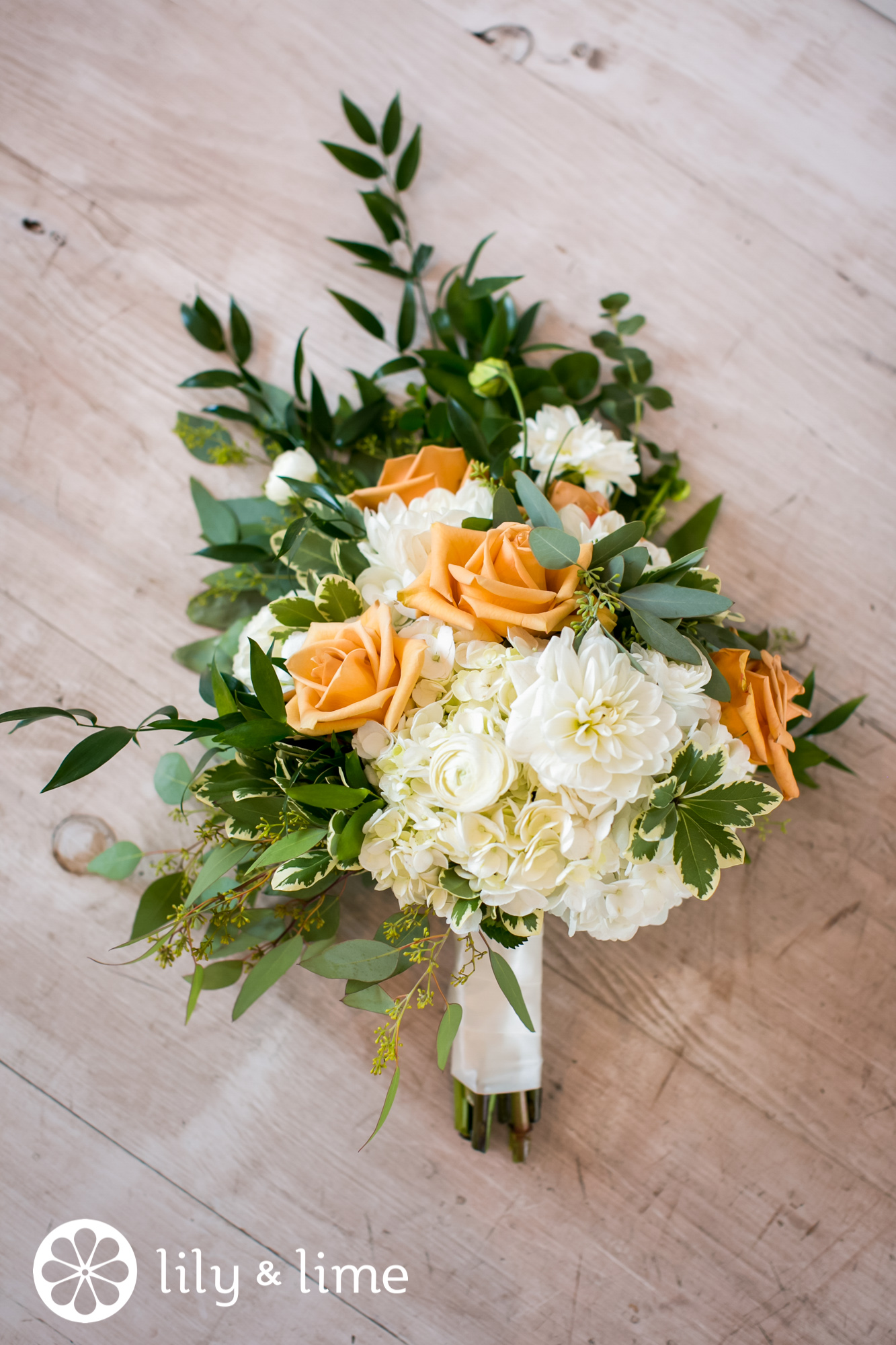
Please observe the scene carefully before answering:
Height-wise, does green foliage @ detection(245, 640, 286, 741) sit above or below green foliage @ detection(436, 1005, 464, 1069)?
above

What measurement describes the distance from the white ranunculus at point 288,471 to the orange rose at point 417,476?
105mm

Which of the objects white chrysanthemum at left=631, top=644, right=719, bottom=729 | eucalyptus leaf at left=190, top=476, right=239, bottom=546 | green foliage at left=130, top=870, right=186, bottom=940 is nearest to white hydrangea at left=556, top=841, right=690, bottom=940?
white chrysanthemum at left=631, top=644, right=719, bottom=729

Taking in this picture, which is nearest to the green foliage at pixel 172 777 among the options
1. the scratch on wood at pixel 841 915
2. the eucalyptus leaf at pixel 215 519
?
the eucalyptus leaf at pixel 215 519

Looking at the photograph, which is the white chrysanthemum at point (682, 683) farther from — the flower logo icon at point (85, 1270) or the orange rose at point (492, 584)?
the flower logo icon at point (85, 1270)

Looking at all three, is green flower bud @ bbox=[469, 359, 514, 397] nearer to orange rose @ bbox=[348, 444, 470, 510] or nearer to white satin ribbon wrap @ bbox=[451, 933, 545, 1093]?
orange rose @ bbox=[348, 444, 470, 510]

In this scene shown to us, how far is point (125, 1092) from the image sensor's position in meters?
0.95

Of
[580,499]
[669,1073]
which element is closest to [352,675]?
[580,499]

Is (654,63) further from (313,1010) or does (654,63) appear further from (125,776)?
(313,1010)

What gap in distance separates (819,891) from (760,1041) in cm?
20

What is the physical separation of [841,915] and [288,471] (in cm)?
87

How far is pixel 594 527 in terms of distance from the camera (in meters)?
0.69

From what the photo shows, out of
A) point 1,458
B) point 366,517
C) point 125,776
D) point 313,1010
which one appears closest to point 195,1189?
point 313,1010

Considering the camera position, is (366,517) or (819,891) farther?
(819,891)

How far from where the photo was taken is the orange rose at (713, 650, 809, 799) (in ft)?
2.29
